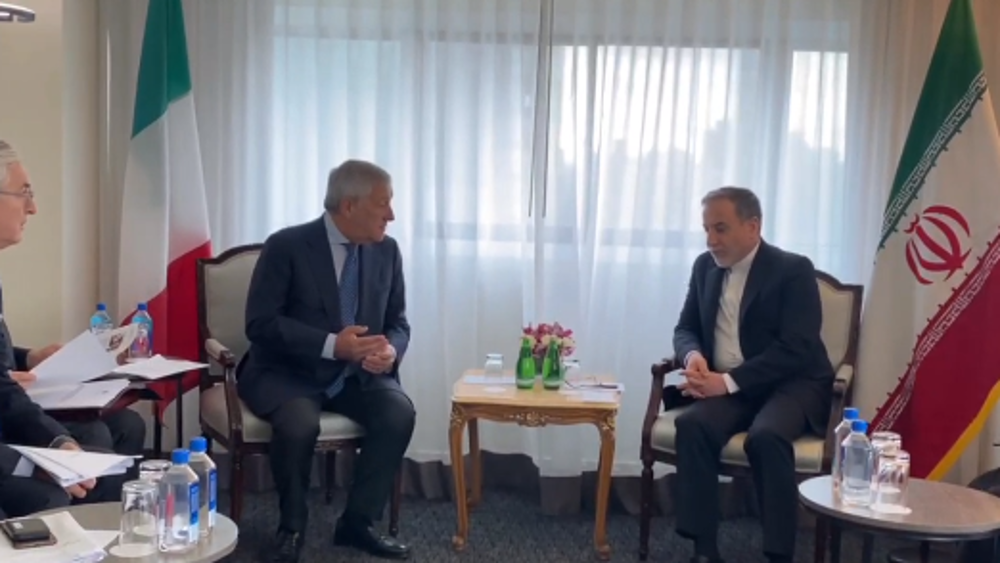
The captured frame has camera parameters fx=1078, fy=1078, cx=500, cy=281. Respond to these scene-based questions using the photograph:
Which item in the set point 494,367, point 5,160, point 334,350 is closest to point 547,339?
point 494,367

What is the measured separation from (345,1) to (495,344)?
1.53m

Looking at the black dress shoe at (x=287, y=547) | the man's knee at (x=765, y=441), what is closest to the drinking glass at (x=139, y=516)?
the black dress shoe at (x=287, y=547)

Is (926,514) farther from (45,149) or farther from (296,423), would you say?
(45,149)

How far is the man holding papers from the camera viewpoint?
2.71 m

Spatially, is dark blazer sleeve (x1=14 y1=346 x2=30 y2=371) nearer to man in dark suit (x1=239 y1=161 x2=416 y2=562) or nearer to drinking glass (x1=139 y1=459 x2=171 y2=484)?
man in dark suit (x1=239 y1=161 x2=416 y2=562)

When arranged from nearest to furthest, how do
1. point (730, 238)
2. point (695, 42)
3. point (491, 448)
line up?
point (730, 238) → point (695, 42) → point (491, 448)

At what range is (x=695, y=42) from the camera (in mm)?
4277

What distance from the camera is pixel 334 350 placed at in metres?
3.71

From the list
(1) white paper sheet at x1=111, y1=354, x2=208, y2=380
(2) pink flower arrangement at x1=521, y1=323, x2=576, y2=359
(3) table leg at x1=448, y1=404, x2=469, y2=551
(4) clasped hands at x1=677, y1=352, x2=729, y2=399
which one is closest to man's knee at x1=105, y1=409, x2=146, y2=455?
(1) white paper sheet at x1=111, y1=354, x2=208, y2=380

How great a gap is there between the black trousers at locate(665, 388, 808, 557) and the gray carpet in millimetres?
329

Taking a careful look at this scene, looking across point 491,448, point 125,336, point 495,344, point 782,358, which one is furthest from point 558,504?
point 125,336

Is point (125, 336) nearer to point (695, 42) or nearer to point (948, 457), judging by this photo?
point (695, 42)

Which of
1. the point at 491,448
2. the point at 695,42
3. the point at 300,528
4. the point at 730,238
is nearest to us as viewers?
the point at 300,528

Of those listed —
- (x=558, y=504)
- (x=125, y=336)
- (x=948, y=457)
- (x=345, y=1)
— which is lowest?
(x=558, y=504)
